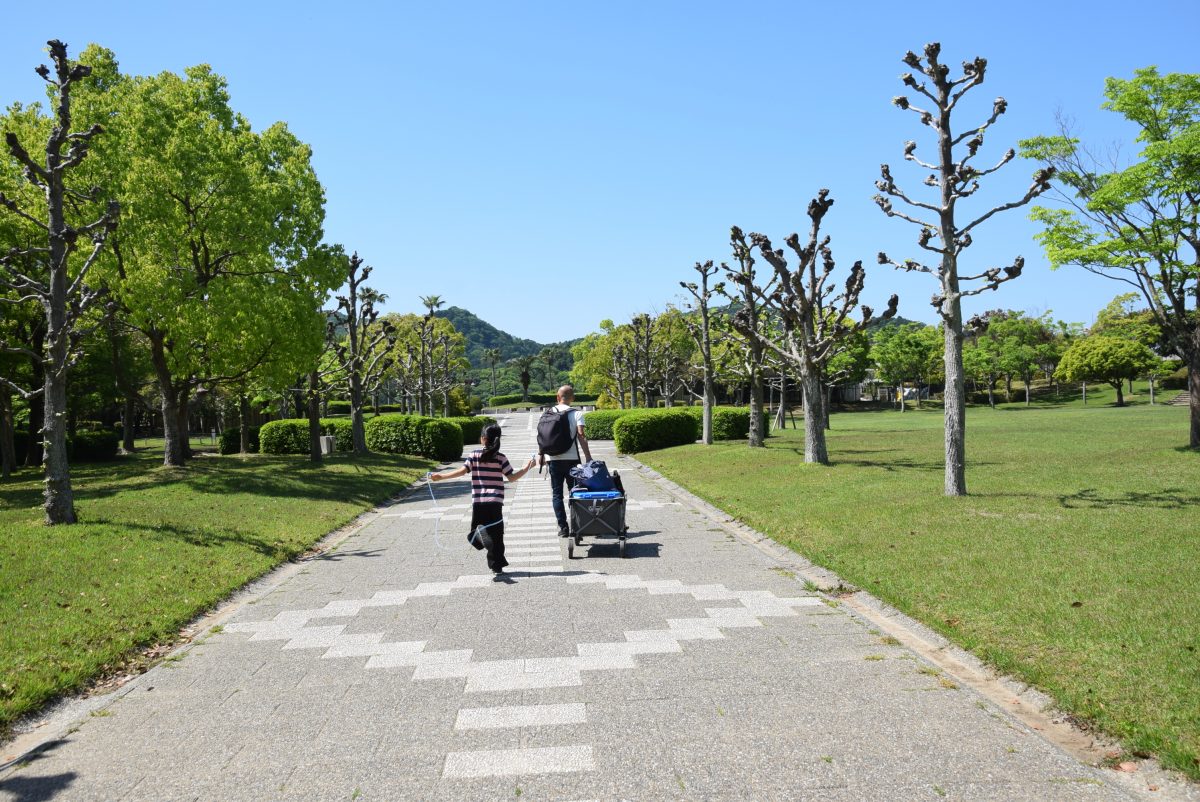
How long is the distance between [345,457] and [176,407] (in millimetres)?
6411

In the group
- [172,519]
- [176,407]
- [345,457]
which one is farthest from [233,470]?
[172,519]

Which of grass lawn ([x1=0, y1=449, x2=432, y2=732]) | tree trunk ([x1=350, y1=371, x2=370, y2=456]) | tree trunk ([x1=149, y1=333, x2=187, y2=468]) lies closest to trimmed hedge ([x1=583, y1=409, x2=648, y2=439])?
tree trunk ([x1=350, y1=371, x2=370, y2=456])

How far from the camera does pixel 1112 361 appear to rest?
6159 cm

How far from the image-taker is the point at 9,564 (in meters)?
8.45

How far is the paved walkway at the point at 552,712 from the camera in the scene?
12.6 ft

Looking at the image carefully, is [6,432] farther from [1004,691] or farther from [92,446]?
[1004,691]

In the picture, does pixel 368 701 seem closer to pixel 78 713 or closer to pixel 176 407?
pixel 78 713

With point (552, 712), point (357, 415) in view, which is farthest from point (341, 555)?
point (357, 415)

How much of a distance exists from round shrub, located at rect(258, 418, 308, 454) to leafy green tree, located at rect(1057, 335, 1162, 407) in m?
58.8

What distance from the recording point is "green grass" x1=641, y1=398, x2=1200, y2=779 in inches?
185

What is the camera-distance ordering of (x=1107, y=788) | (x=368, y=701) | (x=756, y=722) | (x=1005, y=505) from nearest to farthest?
(x=1107, y=788) < (x=756, y=722) < (x=368, y=701) < (x=1005, y=505)

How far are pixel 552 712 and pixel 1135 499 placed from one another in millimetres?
10074

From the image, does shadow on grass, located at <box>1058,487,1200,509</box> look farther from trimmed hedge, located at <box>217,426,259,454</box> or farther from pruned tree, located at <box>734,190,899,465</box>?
trimmed hedge, located at <box>217,426,259,454</box>

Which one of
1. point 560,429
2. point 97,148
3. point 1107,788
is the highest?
point 97,148
